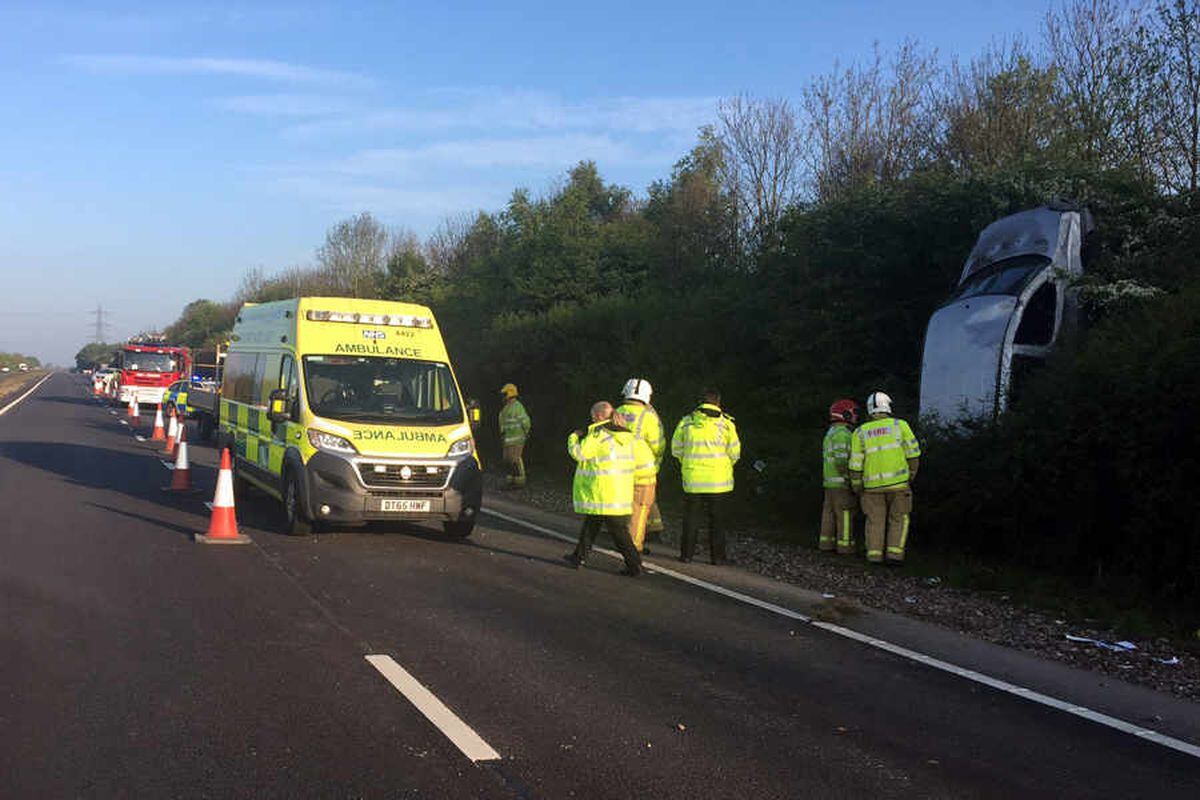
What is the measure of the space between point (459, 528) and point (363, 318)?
2.85 m

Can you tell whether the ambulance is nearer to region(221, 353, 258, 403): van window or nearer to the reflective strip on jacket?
region(221, 353, 258, 403): van window

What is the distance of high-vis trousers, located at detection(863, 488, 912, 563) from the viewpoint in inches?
454

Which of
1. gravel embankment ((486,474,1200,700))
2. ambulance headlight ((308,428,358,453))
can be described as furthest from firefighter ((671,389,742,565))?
ambulance headlight ((308,428,358,453))

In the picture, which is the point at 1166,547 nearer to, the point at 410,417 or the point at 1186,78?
the point at 410,417

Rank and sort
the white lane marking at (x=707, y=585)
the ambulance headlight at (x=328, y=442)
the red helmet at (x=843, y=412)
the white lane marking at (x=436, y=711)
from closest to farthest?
1. the white lane marking at (x=436, y=711)
2. the white lane marking at (x=707, y=585)
3. the ambulance headlight at (x=328, y=442)
4. the red helmet at (x=843, y=412)

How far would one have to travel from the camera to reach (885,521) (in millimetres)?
11812

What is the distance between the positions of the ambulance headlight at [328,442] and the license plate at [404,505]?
0.66 meters

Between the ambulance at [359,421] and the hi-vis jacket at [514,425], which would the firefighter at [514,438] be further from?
the ambulance at [359,421]

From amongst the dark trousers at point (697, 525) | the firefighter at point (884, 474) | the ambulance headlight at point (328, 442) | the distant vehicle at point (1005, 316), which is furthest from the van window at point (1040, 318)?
the ambulance headlight at point (328, 442)

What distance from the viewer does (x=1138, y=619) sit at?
29.9 feet

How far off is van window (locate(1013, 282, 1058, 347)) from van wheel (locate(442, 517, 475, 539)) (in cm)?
696

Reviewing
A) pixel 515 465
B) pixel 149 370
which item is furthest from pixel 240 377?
pixel 149 370

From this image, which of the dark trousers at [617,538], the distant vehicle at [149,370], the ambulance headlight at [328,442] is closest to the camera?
the dark trousers at [617,538]

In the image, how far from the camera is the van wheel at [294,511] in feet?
38.8
